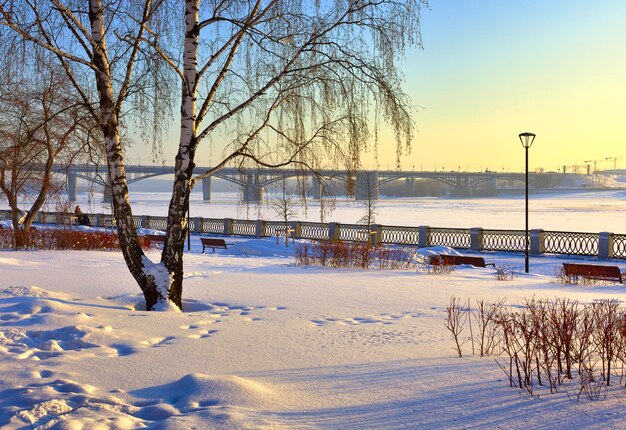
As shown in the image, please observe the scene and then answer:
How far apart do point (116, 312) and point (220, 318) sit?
1.33 metres

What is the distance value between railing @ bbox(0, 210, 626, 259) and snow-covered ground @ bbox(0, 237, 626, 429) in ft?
42.9

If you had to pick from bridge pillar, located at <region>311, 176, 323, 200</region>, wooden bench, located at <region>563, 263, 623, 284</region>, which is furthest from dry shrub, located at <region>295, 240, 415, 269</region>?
bridge pillar, located at <region>311, 176, 323, 200</region>

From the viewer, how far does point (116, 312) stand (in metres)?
7.78

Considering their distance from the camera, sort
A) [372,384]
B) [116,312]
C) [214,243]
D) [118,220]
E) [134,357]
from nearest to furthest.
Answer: [372,384], [134,357], [116,312], [118,220], [214,243]

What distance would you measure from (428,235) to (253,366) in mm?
22627

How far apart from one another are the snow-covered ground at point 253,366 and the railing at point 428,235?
1308 cm

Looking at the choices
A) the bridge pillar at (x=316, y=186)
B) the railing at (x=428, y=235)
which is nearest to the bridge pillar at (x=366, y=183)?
the bridge pillar at (x=316, y=186)

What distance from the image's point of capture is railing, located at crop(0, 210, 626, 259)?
23.7m

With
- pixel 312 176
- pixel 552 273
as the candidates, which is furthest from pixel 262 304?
pixel 552 273

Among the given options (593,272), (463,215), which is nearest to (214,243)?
(593,272)

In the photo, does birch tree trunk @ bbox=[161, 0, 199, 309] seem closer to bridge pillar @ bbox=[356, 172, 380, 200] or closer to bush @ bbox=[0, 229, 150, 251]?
bridge pillar @ bbox=[356, 172, 380, 200]

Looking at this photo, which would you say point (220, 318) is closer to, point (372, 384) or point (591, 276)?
point (372, 384)

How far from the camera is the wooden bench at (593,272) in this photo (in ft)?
47.0

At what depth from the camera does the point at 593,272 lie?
570 inches
